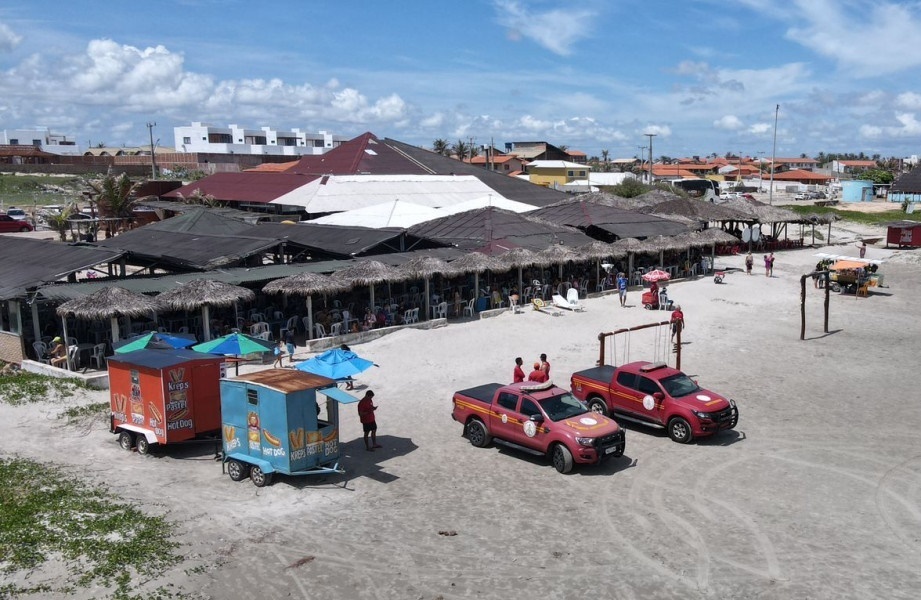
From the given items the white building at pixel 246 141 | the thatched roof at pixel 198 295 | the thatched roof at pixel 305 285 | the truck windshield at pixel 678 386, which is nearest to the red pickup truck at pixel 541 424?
the truck windshield at pixel 678 386

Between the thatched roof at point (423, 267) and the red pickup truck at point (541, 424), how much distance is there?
9976 millimetres

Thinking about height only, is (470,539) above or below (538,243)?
below

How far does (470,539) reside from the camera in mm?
10969

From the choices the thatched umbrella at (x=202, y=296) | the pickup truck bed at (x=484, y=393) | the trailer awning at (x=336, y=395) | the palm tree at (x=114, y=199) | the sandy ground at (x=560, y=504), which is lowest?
the sandy ground at (x=560, y=504)

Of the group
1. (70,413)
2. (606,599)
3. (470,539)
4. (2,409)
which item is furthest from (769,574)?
(2,409)

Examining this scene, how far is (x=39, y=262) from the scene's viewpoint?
22.7 metres

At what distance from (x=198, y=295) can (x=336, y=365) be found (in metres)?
7.20

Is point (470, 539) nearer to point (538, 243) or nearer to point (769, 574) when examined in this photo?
point (769, 574)

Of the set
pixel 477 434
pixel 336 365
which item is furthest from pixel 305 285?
pixel 477 434

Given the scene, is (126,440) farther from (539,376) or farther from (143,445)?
(539,376)

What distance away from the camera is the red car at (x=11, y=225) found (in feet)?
156

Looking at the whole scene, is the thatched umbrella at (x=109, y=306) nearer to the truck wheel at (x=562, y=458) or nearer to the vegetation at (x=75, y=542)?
the vegetation at (x=75, y=542)

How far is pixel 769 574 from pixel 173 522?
794 centimetres

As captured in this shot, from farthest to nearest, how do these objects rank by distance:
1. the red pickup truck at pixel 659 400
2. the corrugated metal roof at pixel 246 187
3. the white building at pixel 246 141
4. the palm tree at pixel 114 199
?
the white building at pixel 246 141
the corrugated metal roof at pixel 246 187
the palm tree at pixel 114 199
the red pickup truck at pixel 659 400
